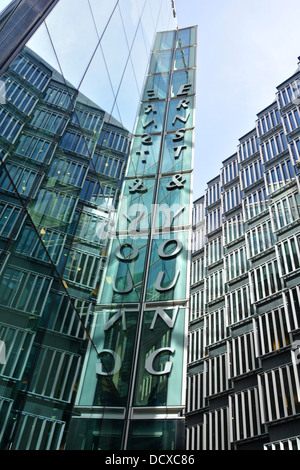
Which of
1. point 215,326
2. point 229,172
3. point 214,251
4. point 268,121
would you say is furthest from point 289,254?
point 268,121

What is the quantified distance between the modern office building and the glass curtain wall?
1845 centimetres

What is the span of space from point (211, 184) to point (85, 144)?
35919 millimetres

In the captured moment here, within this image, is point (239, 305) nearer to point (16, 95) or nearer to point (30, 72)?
point (30, 72)

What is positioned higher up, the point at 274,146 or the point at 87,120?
the point at 274,146

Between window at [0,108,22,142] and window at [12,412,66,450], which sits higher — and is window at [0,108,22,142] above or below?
above

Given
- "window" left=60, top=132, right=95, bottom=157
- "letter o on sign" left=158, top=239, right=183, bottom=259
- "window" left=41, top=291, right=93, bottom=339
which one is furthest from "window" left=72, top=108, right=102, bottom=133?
"letter o on sign" left=158, top=239, right=183, bottom=259

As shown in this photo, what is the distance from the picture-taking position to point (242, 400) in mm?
26672

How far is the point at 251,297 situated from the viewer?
96.8 ft

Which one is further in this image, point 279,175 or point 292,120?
point 292,120

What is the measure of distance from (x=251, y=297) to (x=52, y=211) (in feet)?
81.7

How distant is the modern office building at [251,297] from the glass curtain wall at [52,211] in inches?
726

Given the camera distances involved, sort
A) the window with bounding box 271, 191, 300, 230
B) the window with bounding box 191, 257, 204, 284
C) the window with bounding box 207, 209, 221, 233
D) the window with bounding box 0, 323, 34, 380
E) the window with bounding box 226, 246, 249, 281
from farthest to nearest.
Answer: the window with bounding box 207, 209, 221, 233
the window with bounding box 191, 257, 204, 284
the window with bounding box 226, 246, 249, 281
the window with bounding box 271, 191, 300, 230
the window with bounding box 0, 323, 34, 380

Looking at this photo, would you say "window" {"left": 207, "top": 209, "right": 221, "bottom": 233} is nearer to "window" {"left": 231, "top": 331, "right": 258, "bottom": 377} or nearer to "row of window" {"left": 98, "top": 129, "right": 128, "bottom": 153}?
"window" {"left": 231, "top": 331, "right": 258, "bottom": 377}

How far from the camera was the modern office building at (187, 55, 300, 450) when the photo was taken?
80.4 ft
